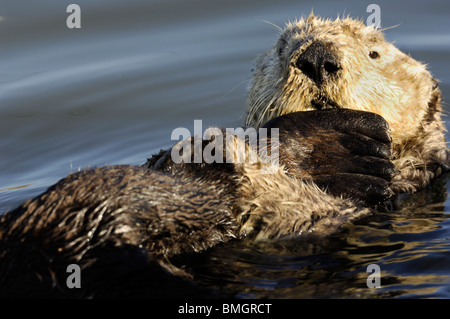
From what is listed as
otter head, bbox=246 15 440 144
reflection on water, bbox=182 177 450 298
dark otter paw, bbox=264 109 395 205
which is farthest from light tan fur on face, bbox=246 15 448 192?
reflection on water, bbox=182 177 450 298

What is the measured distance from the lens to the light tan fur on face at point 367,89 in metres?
4.08

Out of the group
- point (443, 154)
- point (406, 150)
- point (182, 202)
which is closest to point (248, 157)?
point (182, 202)

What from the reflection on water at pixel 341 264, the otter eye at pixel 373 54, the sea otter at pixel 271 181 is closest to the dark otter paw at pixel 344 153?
the sea otter at pixel 271 181

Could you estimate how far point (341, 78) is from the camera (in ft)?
13.2

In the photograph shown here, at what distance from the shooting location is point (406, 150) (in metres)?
4.51

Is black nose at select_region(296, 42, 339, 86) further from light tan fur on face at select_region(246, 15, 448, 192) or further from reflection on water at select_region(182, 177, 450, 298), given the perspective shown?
reflection on water at select_region(182, 177, 450, 298)

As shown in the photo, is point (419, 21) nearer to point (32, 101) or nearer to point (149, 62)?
point (149, 62)

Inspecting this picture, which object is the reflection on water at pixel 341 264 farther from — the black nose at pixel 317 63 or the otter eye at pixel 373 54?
the otter eye at pixel 373 54

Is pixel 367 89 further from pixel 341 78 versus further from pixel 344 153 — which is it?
pixel 344 153

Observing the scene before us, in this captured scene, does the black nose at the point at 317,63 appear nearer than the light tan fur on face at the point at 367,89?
Yes

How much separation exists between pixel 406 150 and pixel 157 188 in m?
2.22

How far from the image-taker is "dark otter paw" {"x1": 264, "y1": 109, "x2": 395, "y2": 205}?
373cm

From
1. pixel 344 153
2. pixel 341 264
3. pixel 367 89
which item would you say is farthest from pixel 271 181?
pixel 367 89

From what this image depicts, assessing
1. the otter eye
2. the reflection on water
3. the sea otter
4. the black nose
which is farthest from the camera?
the otter eye
